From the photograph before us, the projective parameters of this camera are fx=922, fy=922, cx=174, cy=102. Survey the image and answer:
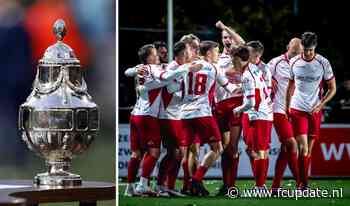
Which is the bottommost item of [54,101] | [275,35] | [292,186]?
[292,186]

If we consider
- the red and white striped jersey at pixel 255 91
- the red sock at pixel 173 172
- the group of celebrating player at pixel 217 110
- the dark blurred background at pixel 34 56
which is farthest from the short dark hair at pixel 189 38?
the red sock at pixel 173 172

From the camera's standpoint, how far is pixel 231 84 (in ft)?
18.4

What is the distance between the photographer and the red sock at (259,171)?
18.4 ft

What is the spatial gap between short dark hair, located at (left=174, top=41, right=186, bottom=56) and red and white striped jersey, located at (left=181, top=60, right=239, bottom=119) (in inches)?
5.4

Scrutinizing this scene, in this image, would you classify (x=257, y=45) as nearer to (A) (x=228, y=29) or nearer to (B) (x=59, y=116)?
(A) (x=228, y=29)

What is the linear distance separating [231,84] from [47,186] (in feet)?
4.23

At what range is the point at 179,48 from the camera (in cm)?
558

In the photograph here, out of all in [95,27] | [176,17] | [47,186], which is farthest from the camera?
[95,27]

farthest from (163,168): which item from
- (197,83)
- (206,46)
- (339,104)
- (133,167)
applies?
(339,104)

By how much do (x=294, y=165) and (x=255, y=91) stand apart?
51 centimetres

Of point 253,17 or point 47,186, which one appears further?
point 253,17

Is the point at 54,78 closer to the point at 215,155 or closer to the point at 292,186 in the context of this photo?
the point at 215,155

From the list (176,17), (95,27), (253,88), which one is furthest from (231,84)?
(95,27)

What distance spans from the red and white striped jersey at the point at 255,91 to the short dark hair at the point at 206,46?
0.25 m
